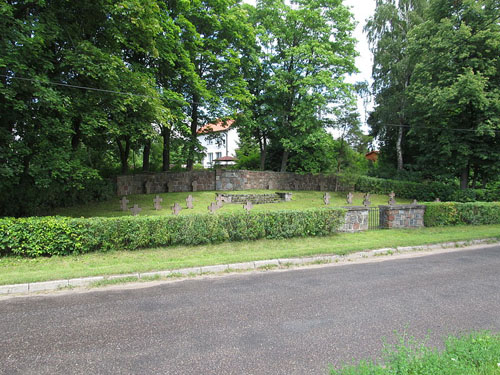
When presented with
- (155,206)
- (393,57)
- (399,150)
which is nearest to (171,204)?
(155,206)

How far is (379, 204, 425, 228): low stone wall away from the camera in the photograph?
1236 cm

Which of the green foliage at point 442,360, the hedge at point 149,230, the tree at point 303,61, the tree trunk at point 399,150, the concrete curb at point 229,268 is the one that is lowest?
the concrete curb at point 229,268

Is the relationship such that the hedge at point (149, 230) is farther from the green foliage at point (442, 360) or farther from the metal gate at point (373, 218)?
the green foliage at point (442, 360)

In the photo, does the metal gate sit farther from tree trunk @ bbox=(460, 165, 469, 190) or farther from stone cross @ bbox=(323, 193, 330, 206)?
tree trunk @ bbox=(460, 165, 469, 190)

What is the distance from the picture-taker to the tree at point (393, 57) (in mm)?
27062

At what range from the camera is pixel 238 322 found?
420cm

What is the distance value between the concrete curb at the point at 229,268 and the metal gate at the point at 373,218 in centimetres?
275

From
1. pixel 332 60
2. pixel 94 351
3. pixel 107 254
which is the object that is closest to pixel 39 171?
pixel 107 254

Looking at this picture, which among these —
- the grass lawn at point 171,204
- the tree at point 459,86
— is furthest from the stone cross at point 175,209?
the tree at point 459,86

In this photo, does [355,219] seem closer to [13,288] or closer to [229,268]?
[229,268]

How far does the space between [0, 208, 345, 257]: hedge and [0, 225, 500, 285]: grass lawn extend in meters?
0.30

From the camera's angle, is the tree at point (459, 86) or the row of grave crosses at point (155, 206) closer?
the row of grave crosses at point (155, 206)

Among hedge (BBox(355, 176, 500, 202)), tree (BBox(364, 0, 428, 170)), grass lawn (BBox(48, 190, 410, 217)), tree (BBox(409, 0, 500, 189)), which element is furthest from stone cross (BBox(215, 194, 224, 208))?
tree (BBox(364, 0, 428, 170))

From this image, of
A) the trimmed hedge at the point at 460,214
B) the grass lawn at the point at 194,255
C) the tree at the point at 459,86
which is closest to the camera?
the grass lawn at the point at 194,255
